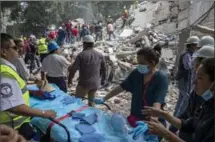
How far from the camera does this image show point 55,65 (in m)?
5.27

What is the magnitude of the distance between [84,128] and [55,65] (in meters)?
2.82

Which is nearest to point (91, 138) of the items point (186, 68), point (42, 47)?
point (186, 68)

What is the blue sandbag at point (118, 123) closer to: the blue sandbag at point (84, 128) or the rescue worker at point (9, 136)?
the blue sandbag at point (84, 128)

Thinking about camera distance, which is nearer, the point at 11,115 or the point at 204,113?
the point at 204,113

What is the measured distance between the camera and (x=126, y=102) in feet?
25.5

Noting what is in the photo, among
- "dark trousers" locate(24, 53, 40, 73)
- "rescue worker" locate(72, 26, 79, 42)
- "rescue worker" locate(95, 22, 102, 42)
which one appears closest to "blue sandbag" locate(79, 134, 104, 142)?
"dark trousers" locate(24, 53, 40, 73)

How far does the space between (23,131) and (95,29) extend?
44.6 feet

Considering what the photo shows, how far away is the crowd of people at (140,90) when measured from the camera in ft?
6.27

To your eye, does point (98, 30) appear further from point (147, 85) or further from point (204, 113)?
point (204, 113)

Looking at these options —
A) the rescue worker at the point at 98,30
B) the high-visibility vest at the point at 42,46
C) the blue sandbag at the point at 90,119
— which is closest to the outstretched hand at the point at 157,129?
the blue sandbag at the point at 90,119

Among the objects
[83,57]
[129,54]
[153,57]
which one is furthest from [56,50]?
[129,54]

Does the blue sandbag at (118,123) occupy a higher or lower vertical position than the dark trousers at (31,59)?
higher

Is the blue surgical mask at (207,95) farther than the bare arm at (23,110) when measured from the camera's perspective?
No

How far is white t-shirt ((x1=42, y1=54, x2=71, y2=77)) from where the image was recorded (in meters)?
5.23
